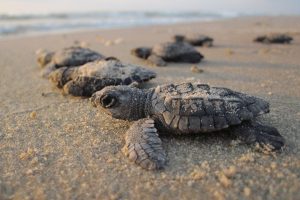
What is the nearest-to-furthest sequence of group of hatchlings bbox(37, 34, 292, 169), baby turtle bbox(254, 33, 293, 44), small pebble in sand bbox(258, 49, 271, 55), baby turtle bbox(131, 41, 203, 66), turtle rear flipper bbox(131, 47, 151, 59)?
group of hatchlings bbox(37, 34, 292, 169) → baby turtle bbox(131, 41, 203, 66) → turtle rear flipper bbox(131, 47, 151, 59) → small pebble in sand bbox(258, 49, 271, 55) → baby turtle bbox(254, 33, 293, 44)

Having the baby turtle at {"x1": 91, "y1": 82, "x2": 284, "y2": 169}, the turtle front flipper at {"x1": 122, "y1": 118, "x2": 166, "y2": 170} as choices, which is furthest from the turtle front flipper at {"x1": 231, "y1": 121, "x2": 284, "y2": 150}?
the turtle front flipper at {"x1": 122, "y1": 118, "x2": 166, "y2": 170}

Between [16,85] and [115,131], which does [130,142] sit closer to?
[115,131]

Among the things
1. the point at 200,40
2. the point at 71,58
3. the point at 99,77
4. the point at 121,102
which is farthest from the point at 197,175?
the point at 200,40

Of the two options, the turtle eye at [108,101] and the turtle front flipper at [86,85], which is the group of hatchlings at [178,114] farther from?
the turtle front flipper at [86,85]

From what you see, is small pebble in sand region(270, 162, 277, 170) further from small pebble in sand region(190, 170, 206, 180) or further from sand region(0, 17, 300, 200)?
small pebble in sand region(190, 170, 206, 180)

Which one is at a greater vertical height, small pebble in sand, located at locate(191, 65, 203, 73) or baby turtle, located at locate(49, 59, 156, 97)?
baby turtle, located at locate(49, 59, 156, 97)

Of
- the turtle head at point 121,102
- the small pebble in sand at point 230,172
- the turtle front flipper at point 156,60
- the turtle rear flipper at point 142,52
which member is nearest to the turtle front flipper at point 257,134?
the small pebble in sand at point 230,172

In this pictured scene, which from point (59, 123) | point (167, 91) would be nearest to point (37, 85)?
point (59, 123)

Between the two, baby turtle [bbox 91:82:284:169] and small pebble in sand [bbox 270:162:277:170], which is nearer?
small pebble in sand [bbox 270:162:277:170]

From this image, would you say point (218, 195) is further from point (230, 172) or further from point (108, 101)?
point (108, 101)

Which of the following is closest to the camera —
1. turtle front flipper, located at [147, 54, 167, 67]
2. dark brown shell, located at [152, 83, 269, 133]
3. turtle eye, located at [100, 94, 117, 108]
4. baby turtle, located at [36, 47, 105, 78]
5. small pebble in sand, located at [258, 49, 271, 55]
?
dark brown shell, located at [152, 83, 269, 133]
